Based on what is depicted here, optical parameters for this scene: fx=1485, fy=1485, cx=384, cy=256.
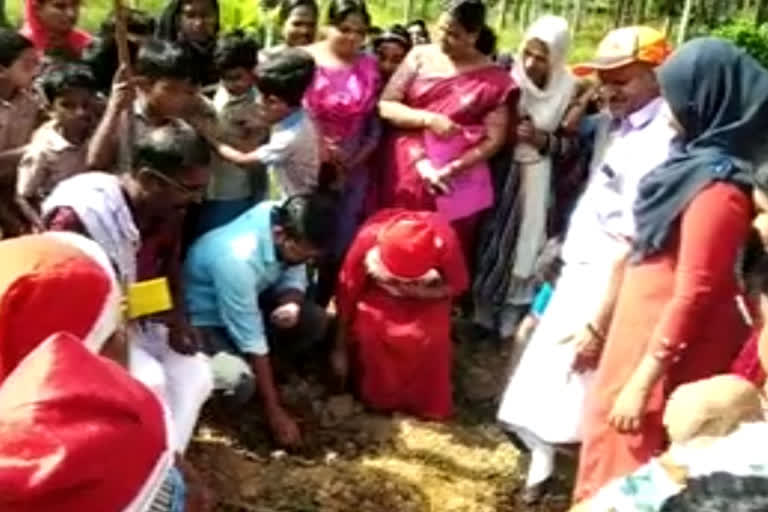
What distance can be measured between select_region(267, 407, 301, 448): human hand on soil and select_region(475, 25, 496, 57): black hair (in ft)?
5.08

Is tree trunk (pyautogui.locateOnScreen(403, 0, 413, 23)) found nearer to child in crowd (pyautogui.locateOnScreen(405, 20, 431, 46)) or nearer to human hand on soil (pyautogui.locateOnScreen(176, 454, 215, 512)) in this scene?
child in crowd (pyautogui.locateOnScreen(405, 20, 431, 46))

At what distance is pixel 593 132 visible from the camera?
5.06 m

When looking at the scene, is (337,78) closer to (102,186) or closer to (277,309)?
(277,309)

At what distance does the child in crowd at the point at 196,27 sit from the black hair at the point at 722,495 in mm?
2930

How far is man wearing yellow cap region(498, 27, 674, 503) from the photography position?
4117mm

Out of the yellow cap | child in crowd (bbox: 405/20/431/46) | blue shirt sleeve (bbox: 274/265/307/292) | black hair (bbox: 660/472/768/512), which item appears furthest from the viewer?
child in crowd (bbox: 405/20/431/46)

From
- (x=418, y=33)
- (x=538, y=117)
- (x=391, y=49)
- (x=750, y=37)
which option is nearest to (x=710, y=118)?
(x=538, y=117)

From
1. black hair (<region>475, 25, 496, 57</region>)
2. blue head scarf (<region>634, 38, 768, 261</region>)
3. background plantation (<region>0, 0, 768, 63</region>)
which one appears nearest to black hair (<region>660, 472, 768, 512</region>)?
blue head scarf (<region>634, 38, 768, 261</region>)

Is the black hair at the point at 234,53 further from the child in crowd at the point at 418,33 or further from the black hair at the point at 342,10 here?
the child in crowd at the point at 418,33

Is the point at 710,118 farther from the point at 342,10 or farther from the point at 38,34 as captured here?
the point at 38,34

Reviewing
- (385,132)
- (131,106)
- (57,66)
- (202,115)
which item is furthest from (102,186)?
(385,132)

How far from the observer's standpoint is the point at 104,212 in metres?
3.53

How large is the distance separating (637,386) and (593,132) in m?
1.74

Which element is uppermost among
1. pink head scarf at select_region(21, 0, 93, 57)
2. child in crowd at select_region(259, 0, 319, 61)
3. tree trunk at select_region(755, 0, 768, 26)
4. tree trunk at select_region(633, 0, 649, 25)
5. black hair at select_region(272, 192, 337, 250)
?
pink head scarf at select_region(21, 0, 93, 57)
